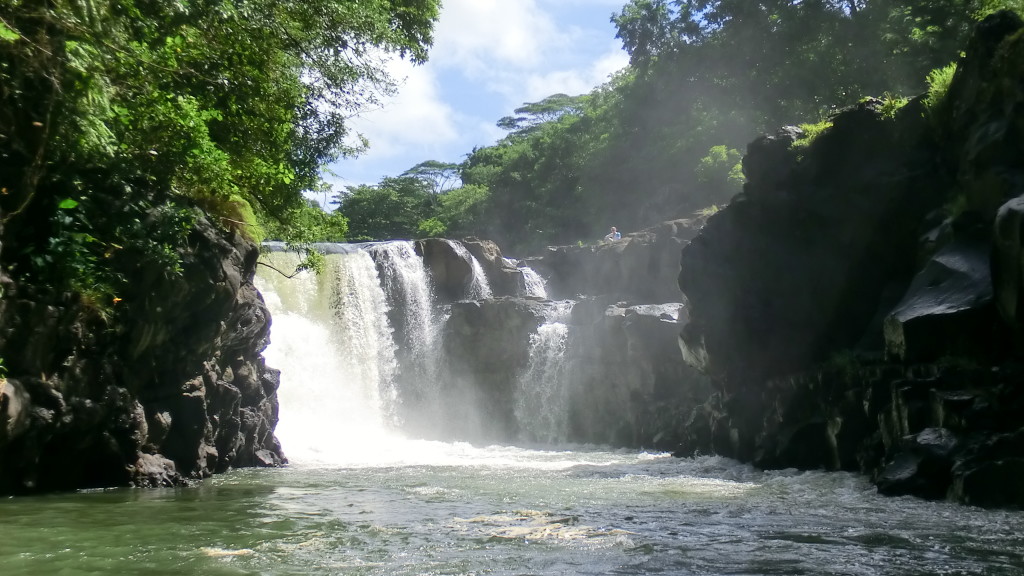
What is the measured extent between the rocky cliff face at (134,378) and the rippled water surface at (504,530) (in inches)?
29.0

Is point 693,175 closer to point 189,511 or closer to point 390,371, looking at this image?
point 390,371

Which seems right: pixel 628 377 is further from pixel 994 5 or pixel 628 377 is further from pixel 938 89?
pixel 994 5

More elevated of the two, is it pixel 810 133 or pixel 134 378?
pixel 810 133

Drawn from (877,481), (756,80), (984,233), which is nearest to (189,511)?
(877,481)

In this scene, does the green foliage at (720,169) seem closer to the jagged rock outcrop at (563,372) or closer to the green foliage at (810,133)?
the jagged rock outcrop at (563,372)

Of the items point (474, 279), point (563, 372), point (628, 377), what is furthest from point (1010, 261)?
point (474, 279)

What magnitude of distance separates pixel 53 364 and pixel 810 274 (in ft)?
45.4

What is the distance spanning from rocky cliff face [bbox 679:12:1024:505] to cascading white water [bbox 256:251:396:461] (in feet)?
36.2

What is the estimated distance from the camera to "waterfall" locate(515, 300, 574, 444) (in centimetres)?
2958

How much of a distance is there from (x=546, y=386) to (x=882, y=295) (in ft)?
48.5

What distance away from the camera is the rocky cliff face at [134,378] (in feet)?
34.2

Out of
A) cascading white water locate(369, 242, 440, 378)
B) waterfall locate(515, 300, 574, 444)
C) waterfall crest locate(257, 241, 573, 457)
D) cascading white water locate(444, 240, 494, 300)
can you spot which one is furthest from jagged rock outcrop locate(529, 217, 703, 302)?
cascading white water locate(369, 242, 440, 378)

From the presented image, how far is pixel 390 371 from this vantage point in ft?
99.6

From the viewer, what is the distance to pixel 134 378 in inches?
507
